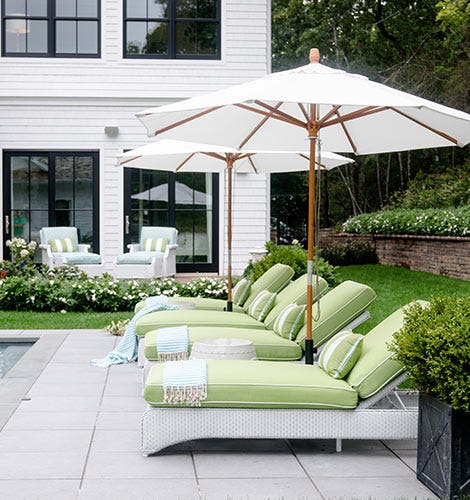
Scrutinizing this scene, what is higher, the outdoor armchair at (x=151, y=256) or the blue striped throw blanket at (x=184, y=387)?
the outdoor armchair at (x=151, y=256)

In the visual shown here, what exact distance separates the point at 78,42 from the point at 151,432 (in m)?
12.4

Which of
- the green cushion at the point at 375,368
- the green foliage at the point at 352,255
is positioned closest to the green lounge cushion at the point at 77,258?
the green foliage at the point at 352,255

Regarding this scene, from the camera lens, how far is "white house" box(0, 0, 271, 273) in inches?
634

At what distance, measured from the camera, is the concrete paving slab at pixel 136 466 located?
473 cm

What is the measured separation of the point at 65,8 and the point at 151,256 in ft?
15.9

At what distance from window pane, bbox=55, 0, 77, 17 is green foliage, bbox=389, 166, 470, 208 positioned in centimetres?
804

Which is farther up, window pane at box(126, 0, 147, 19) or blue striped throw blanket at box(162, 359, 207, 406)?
window pane at box(126, 0, 147, 19)

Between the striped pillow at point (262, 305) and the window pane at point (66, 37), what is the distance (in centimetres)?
880

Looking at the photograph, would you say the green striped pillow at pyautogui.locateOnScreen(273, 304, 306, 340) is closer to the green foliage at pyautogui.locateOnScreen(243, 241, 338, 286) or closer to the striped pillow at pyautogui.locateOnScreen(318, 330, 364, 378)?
the striped pillow at pyautogui.locateOnScreen(318, 330, 364, 378)

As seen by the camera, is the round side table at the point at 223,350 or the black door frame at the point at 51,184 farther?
the black door frame at the point at 51,184

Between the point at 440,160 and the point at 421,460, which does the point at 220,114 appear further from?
the point at 440,160

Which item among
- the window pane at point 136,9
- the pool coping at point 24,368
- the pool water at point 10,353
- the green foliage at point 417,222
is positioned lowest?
the pool water at point 10,353

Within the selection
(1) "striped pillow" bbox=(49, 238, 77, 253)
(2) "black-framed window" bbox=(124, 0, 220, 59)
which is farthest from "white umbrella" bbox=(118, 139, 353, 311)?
(2) "black-framed window" bbox=(124, 0, 220, 59)

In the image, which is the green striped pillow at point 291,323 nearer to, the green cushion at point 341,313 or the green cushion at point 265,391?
the green cushion at point 341,313
